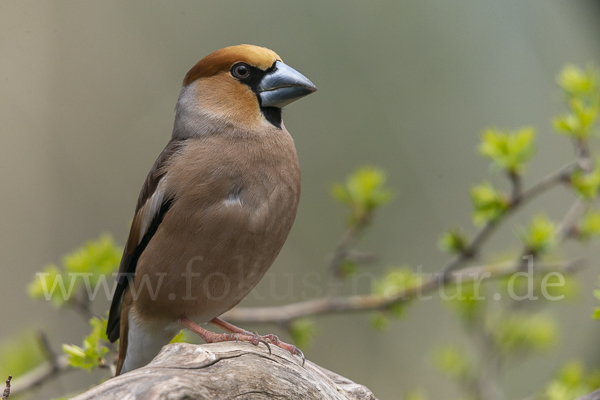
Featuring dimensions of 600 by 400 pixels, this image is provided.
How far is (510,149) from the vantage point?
3047 mm

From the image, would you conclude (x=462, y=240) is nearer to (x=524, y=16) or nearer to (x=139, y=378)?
(x=139, y=378)

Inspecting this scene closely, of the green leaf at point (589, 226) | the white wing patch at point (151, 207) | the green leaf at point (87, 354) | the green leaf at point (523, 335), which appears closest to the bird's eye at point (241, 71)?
the white wing patch at point (151, 207)

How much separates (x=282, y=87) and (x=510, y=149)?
1.20 meters

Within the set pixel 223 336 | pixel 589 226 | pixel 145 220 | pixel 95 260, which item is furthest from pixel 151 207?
pixel 589 226

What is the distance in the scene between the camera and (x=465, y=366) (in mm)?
3768

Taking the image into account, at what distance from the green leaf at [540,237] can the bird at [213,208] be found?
1.27m

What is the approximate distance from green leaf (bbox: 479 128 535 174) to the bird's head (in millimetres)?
994

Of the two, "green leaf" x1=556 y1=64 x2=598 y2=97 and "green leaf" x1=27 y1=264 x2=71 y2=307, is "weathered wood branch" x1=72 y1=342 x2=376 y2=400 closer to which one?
"green leaf" x1=27 y1=264 x2=71 y2=307

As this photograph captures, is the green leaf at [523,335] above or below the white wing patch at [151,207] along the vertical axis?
below

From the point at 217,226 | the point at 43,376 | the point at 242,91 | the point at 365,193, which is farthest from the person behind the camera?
the point at 365,193

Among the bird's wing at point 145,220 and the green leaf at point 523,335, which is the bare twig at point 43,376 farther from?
the green leaf at point 523,335

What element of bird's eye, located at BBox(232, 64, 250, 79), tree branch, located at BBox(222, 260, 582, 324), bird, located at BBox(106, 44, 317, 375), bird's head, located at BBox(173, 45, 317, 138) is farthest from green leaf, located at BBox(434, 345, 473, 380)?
bird's eye, located at BBox(232, 64, 250, 79)

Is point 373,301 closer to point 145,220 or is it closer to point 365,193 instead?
point 365,193

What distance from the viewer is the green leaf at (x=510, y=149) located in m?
3.02
